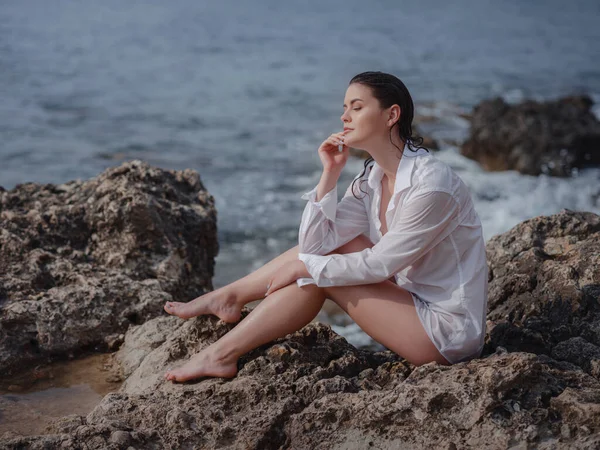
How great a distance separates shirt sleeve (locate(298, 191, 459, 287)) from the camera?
3271mm

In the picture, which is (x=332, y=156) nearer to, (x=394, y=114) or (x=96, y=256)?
(x=394, y=114)

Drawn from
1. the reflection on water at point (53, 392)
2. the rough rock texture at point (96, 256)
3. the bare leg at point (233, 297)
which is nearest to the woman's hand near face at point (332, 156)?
the bare leg at point (233, 297)

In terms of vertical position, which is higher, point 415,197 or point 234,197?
point 415,197

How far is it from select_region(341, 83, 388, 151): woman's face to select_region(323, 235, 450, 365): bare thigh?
0.67 m

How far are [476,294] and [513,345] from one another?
418 mm

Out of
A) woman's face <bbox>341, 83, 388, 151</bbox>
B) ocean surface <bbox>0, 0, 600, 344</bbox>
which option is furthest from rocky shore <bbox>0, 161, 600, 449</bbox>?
ocean surface <bbox>0, 0, 600, 344</bbox>

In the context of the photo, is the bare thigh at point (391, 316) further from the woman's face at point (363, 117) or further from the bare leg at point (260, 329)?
the woman's face at point (363, 117)

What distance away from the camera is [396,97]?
3430mm

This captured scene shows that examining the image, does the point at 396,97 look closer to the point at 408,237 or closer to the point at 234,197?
the point at 408,237

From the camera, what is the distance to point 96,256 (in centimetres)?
482

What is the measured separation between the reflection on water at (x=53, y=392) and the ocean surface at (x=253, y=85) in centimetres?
391

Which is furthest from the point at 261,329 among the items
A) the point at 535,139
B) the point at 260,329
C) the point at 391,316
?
the point at 535,139

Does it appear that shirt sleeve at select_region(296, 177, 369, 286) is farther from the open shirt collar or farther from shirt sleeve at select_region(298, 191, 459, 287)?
the open shirt collar

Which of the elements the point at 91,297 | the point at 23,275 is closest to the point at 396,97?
the point at 91,297
